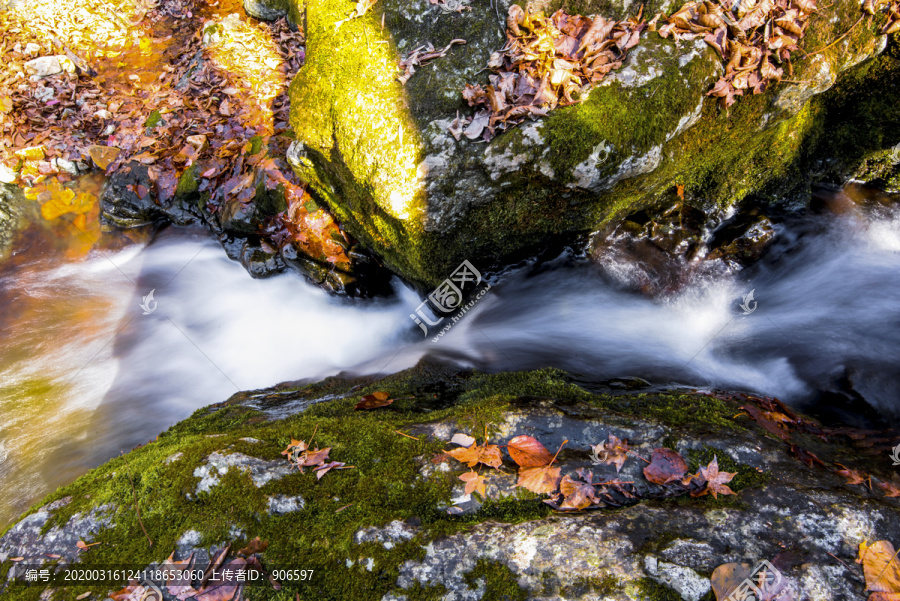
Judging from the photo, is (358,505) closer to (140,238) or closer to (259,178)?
(259,178)

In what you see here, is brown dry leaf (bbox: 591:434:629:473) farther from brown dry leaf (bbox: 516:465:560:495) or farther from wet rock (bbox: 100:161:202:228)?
wet rock (bbox: 100:161:202:228)

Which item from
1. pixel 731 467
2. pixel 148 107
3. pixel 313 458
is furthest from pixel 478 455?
pixel 148 107

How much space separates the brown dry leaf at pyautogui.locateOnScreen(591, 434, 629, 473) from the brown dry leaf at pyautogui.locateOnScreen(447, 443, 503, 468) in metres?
0.55

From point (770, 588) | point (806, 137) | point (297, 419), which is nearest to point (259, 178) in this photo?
point (297, 419)

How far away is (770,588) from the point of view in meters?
1.84

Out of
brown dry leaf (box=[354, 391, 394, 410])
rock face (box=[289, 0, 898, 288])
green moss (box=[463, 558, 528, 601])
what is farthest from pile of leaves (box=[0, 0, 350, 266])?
green moss (box=[463, 558, 528, 601])

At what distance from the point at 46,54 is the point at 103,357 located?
574 centimetres

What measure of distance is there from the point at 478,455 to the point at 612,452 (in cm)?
77

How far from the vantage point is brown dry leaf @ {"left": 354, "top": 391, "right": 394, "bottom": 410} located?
3131mm

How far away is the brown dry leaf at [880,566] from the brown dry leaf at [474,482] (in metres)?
1.76

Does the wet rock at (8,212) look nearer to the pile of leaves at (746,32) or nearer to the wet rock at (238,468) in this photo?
the wet rock at (238,468)

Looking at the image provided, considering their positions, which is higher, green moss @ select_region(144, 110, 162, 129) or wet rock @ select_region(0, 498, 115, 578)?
green moss @ select_region(144, 110, 162, 129)

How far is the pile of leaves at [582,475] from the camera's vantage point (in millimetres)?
2242

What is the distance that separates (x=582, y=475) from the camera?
2320 millimetres
